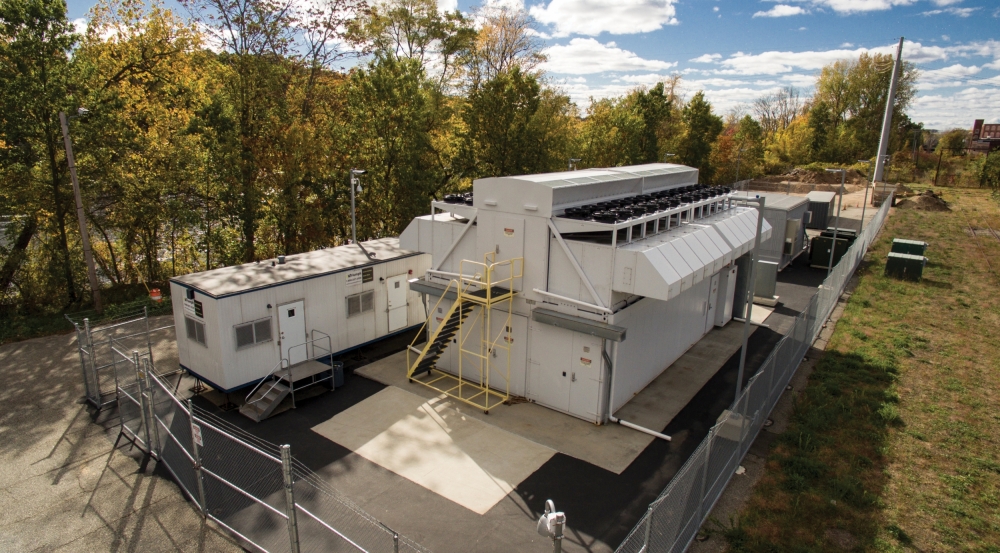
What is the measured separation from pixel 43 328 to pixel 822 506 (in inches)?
906

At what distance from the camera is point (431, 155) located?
29125mm

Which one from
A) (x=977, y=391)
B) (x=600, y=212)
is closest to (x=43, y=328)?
→ (x=600, y=212)

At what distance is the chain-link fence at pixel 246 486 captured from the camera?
362 inches

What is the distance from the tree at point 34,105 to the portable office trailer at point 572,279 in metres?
13.0

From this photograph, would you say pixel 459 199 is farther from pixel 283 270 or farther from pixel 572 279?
pixel 283 270

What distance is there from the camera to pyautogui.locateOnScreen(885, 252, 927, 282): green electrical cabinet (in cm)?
2748

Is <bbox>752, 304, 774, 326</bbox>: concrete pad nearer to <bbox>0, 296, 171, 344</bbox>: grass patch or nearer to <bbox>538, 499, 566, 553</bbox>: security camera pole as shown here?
<bbox>538, 499, 566, 553</bbox>: security camera pole

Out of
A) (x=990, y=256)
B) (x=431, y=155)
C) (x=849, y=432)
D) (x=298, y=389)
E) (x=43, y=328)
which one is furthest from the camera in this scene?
(x=990, y=256)

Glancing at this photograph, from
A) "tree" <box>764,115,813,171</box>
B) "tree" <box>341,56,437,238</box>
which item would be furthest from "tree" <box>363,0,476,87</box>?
"tree" <box>764,115,813,171</box>

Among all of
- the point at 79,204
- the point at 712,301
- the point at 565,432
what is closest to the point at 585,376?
the point at 565,432

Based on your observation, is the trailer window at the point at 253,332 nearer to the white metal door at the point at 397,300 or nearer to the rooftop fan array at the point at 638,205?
the white metal door at the point at 397,300

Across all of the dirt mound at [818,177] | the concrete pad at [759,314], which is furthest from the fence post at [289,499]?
the dirt mound at [818,177]

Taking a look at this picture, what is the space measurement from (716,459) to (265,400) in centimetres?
1040

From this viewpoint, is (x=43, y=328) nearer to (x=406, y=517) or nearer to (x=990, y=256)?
(x=406, y=517)
